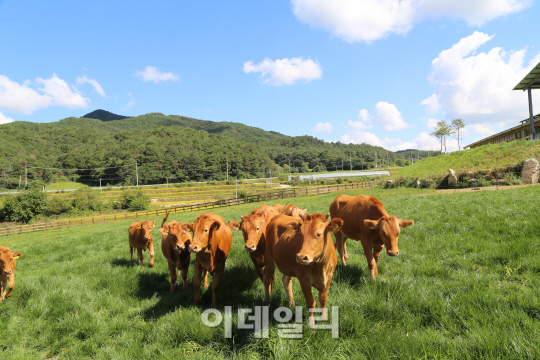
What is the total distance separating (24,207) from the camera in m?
45.6

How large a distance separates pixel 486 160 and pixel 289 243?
2938cm

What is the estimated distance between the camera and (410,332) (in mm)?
3076

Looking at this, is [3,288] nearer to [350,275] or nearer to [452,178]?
[350,275]

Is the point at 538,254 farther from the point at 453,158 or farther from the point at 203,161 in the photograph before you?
the point at 203,161

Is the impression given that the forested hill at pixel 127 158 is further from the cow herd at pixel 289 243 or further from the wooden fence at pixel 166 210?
the cow herd at pixel 289 243

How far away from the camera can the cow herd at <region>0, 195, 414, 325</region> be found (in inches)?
133

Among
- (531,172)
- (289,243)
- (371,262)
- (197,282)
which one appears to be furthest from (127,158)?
(531,172)

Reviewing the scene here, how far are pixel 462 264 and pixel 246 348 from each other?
469 centimetres

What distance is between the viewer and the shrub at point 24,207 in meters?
44.6

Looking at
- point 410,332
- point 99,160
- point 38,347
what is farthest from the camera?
point 99,160

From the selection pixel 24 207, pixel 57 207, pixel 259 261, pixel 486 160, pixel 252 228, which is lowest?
pixel 57 207

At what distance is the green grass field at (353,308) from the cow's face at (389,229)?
0.61 metres

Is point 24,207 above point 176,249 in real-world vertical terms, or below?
below

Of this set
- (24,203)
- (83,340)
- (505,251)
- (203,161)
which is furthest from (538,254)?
(203,161)
